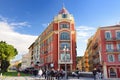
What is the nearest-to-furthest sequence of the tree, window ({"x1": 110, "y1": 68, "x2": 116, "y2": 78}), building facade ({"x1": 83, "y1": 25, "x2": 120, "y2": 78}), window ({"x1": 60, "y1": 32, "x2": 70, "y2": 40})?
building facade ({"x1": 83, "y1": 25, "x2": 120, "y2": 78}) → window ({"x1": 110, "y1": 68, "x2": 116, "y2": 78}) → window ({"x1": 60, "y1": 32, "x2": 70, "y2": 40}) → the tree

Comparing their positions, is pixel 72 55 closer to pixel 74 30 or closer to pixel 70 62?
pixel 70 62

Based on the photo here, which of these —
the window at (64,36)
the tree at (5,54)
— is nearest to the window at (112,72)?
the window at (64,36)

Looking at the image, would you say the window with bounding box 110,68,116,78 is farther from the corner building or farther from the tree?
the tree

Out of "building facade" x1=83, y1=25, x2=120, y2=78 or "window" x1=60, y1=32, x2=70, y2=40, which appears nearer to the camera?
"building facade" x1=83, y1=25, x2=120, y2=78

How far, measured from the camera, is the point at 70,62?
58.9 meters

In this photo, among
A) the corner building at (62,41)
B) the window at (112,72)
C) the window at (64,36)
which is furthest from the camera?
the window at (64,36)

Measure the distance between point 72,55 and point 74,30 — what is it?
7693 millimetres

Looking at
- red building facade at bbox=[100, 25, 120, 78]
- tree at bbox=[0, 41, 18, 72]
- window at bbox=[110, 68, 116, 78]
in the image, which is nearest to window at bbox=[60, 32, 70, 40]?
red building facade at bbox=[100, 25, 120, 78]

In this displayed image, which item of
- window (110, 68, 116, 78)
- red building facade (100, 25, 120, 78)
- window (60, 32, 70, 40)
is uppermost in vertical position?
window (60, 32, 70, 40)

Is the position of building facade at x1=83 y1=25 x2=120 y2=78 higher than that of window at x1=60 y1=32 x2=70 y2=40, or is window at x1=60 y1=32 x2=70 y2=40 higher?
window at x1=60 y1=32 x2=70 y2=40

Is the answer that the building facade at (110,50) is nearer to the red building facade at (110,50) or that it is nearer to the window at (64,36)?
the red building facade at (110,50)

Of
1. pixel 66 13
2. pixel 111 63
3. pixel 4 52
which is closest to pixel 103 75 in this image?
pixel 111 63

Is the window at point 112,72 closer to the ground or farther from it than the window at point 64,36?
closer to the ground

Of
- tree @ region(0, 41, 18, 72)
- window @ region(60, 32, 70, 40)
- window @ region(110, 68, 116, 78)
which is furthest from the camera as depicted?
tree @ region(0, 41, 18, 72)
